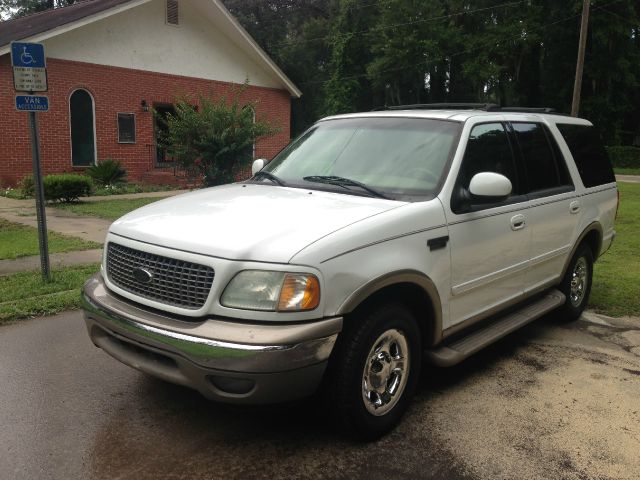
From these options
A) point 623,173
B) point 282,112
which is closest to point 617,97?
point 623,173

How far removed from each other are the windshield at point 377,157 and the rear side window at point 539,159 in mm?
886

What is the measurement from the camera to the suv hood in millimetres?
3008

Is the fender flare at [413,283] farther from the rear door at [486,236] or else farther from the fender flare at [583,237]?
the fender flare at [583,237]

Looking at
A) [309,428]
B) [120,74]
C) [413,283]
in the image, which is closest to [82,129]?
[120,74]

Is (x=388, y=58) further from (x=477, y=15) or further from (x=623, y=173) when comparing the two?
(x=623, y=173)

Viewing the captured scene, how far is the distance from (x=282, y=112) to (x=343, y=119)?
1923 centimetres

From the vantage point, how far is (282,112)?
23.6 metres

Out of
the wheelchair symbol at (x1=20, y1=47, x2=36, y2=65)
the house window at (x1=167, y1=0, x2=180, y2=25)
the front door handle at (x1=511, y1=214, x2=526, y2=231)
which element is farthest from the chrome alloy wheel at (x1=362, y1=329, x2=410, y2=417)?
the house window at (x1=167, y1=0, x2=180, y2=25)

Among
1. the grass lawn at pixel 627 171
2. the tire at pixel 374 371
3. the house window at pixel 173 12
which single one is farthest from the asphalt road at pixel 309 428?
the grass lawn at pixel 627 171

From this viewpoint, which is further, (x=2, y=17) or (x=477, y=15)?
(x=2, y=17)

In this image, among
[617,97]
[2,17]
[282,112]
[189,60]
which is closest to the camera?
[189,60]

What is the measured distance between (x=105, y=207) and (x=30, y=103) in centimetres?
731

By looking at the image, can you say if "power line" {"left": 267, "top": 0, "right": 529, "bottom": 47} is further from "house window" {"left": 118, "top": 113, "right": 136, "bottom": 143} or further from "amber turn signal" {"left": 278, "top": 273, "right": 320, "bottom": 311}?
"amber turn signal" {"left": 278, "top": 273, "right": 320, "bottom": 311}

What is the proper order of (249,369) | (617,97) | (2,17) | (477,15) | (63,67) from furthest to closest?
(2,17) < (477,15) < (617,97) < (63,67) < (249,369)
